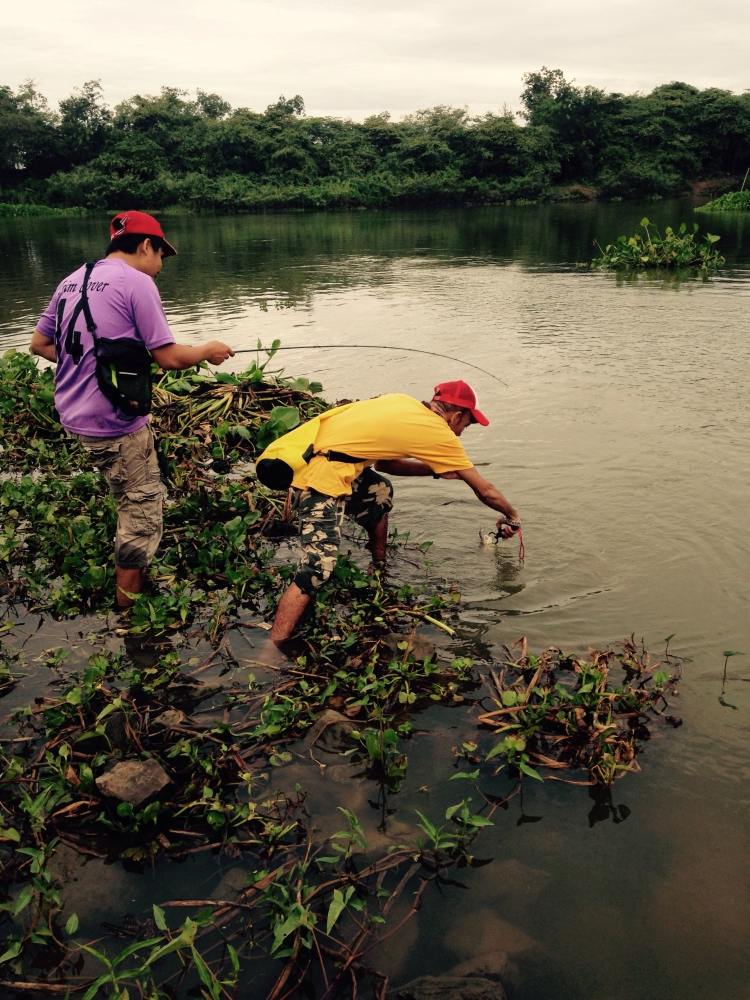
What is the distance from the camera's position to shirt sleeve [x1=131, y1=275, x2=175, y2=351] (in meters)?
3.83

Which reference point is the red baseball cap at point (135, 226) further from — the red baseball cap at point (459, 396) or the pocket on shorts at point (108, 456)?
the red baseball cap at point (459, 396)

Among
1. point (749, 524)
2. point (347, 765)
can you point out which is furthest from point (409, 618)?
point (749, 524)

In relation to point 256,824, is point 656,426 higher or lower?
higher

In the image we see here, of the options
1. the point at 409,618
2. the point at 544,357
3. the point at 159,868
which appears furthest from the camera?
the point at 544,357

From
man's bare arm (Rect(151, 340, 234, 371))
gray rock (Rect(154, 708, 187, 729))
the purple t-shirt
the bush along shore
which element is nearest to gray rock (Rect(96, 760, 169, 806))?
the bush along shore

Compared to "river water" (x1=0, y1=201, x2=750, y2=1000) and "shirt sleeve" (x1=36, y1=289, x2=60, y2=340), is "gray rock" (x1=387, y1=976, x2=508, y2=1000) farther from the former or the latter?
"shirt sleeve" (x1=36, y1=289, x2=60, y2=340)

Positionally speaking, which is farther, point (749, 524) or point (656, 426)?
point (656, 426)

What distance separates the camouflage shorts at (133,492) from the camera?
4.14m

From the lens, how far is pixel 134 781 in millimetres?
2844

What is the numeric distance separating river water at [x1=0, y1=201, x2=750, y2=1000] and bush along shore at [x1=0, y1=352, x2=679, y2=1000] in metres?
0.18

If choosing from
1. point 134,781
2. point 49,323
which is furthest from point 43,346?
point 134,781

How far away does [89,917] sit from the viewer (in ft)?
8.23

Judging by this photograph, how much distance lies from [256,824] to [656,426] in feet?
19.1

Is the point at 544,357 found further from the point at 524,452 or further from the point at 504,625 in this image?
the point at 504,625
